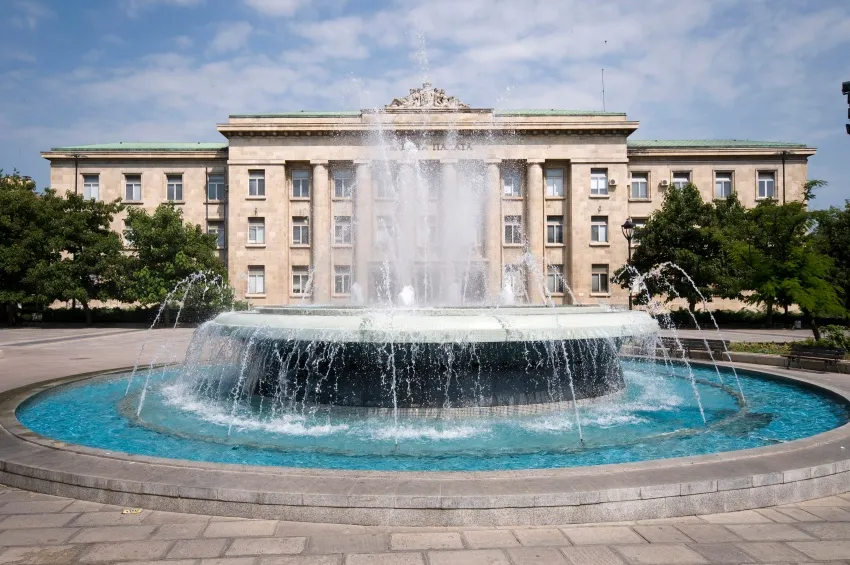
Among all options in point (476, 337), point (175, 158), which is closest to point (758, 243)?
point (476, 337)

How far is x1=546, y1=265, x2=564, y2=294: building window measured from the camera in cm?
4097

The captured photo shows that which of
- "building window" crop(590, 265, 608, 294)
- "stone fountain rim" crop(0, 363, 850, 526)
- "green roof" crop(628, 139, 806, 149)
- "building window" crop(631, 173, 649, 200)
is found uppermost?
"green roof" crop(628, 139, 806, 149)

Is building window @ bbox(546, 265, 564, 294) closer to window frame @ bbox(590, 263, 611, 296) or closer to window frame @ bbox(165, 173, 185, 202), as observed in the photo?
window frame @ bbox(590, 263, 611, 296)

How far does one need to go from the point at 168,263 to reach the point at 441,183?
56.7ft

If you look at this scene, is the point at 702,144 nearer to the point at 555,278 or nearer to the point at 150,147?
the point at 555,278

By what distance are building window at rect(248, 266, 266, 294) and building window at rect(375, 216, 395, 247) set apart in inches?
314

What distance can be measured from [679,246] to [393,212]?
16969 millimetres

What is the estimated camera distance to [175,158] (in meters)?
42.1

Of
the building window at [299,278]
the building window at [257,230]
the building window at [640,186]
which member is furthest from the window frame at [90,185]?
the building window at [640,186]

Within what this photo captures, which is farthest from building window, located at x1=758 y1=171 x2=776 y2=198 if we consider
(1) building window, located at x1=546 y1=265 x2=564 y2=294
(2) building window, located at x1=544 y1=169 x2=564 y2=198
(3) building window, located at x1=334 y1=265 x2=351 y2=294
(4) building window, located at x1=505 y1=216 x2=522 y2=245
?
(3) building window, located at x1=334 y1=265 x2=351 y2=294

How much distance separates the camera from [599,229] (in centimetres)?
4056

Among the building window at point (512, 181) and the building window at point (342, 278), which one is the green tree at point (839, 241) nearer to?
the building window at point (512, 181)

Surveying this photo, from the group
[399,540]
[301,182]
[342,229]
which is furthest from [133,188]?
[399,540]

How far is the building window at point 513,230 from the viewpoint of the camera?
41156 millimetres
